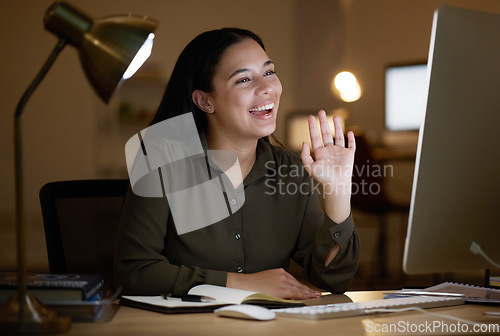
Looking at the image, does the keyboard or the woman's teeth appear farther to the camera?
the woman's teeth

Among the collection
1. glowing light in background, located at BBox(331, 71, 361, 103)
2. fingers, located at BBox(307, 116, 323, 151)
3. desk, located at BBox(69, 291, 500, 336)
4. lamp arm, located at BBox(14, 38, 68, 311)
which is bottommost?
desk, located at BBox(69, 291, 500, 336)

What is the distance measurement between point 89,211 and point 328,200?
0.67 metres

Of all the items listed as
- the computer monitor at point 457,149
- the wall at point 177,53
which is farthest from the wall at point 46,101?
the computer monitor at point 457,149

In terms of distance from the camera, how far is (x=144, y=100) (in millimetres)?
5816

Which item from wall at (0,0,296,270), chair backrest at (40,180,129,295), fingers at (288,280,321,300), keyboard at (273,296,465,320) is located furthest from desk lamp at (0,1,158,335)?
wall at (0,0,296,270)

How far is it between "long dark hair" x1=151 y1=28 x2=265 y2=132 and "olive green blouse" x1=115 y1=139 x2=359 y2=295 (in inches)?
10.3

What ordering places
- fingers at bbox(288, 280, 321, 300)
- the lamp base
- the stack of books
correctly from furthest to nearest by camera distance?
fingers at bbox(288, 280, 321, 300) < the stack of books < the lamp base

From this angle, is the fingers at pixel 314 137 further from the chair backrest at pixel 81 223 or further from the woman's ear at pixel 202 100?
the chair backrest at pixel 81 223

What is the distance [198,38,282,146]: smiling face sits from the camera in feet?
5.89

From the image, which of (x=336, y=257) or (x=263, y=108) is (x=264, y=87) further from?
(x=336, y=257)

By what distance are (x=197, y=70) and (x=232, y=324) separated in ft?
3.59

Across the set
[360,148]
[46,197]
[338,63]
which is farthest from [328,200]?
[338,63]

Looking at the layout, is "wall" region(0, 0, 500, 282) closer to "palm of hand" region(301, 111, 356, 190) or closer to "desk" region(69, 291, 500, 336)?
"palm of hand" region(301, 111, 356, 190)

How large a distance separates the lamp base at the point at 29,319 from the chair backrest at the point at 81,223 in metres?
0.72
